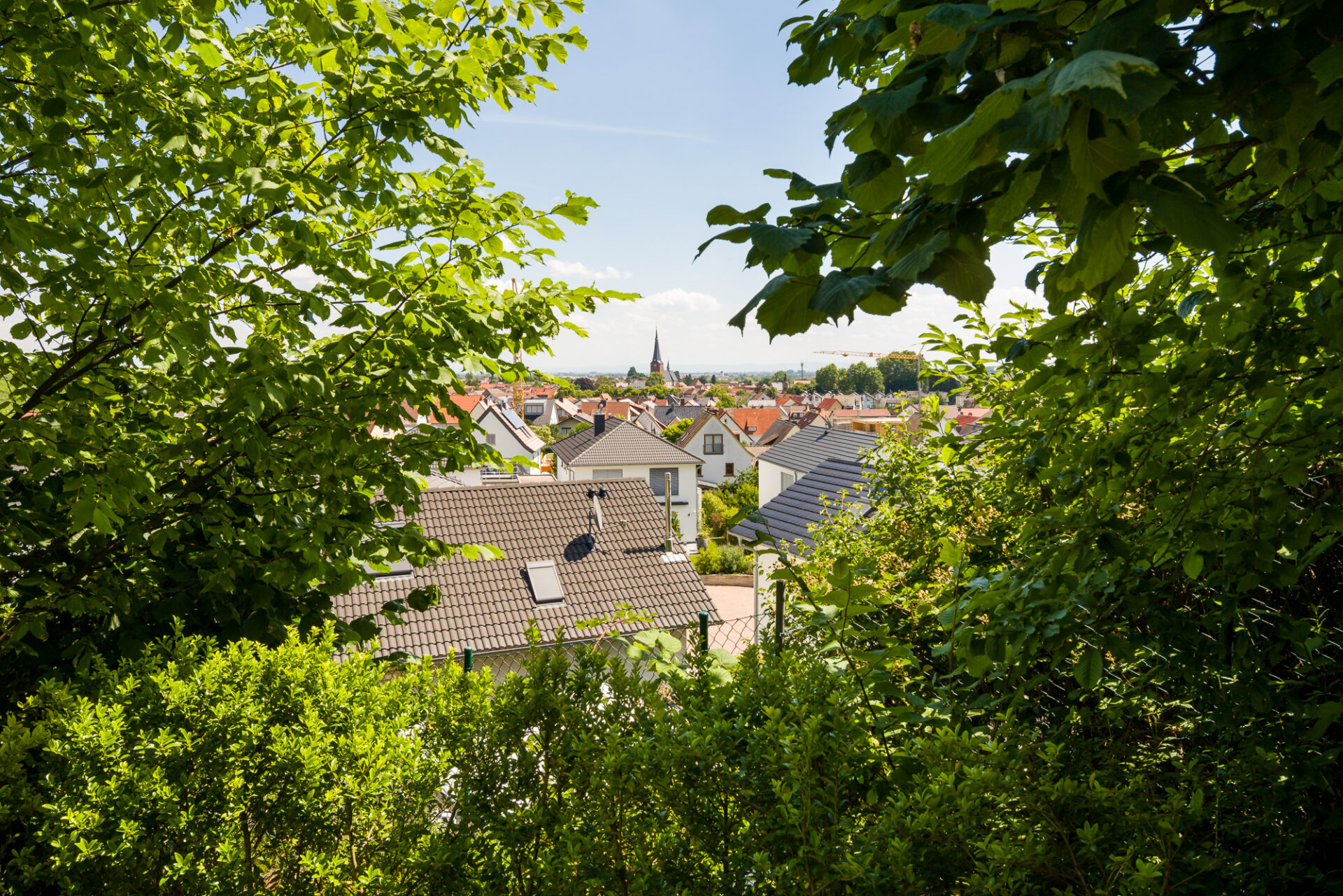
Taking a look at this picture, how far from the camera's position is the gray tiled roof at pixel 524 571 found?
11.2m

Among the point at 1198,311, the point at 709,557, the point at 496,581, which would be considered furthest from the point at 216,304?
the point at 709,557

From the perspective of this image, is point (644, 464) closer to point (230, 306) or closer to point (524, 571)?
point (524, 571)

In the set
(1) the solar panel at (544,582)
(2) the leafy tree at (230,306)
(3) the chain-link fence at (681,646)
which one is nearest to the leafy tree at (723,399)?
(1) the solar panel at (544,582)

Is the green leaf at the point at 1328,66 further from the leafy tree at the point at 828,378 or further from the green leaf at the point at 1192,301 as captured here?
the leafy tree at the point at 828,378

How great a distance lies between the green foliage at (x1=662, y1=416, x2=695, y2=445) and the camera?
5884 cm

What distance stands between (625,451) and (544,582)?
882 inches

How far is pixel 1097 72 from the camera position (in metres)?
0.71

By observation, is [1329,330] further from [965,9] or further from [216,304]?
[216,304]

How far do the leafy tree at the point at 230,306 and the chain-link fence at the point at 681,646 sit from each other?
943 mm

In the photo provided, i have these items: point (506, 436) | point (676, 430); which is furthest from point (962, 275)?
point (676, 430)

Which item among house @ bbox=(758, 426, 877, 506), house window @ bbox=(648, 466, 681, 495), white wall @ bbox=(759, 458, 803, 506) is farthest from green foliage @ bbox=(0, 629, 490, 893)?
house window @ bbox=(648, 466, 681, 495)

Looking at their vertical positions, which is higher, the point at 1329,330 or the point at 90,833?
the point at 1329,330

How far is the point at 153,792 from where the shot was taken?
1.88 meters

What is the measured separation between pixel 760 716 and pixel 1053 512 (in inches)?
42.3
